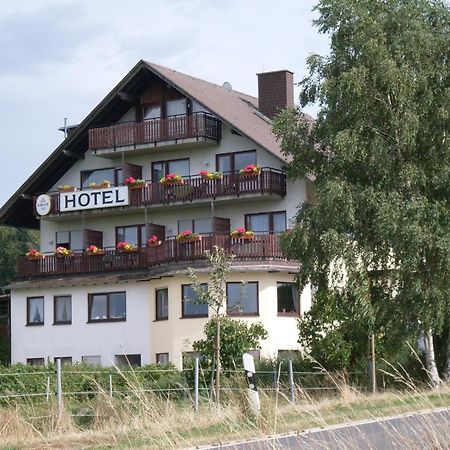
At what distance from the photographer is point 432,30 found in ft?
106

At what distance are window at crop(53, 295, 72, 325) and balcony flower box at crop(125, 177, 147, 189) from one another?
566 centimetres

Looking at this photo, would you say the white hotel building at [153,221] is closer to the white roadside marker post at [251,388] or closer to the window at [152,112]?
the window at [152,112]

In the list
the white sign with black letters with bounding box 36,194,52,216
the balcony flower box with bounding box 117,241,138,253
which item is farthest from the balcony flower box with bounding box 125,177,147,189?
the white sign with black letters with bounding box 36,194,52,216

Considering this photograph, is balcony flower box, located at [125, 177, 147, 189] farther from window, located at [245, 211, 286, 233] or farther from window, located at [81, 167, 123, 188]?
window, located at [245, 211, 286, 233]

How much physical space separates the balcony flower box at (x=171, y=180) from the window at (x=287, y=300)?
5849 mm

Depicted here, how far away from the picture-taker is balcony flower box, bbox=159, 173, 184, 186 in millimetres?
44656

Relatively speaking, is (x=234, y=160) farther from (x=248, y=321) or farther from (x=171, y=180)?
(x=248, y=321)

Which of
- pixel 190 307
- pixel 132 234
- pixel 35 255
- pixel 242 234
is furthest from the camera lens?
pixel 35 255

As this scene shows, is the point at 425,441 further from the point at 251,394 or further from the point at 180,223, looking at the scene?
the point at 180,223

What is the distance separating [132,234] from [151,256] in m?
3.28

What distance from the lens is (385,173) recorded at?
31.5 m

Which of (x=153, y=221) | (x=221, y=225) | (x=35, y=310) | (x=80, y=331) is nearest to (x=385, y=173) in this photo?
(x=221, y=225)

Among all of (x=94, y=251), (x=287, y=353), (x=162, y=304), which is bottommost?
(x=287, y=353)

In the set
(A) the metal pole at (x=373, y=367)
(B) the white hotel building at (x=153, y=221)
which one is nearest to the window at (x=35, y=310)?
(B) the white hotel building at (x=153, y=221)
